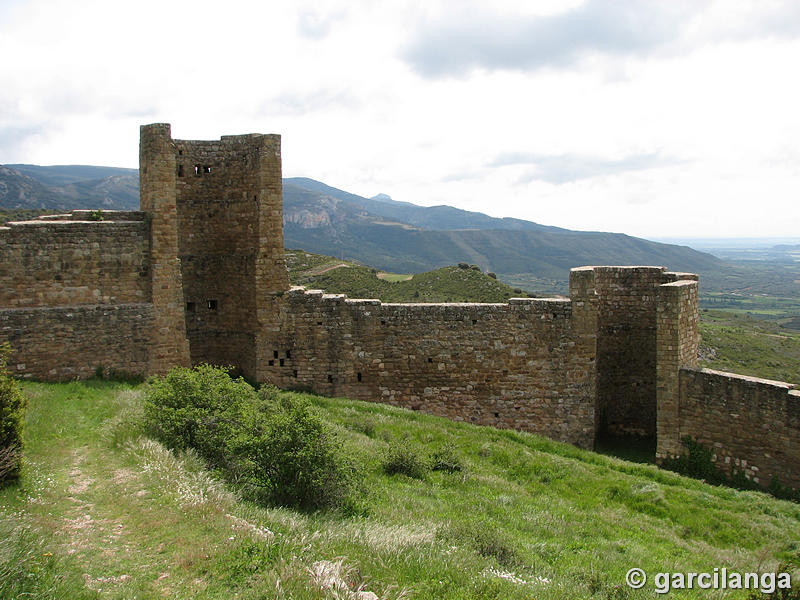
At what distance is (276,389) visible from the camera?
1428 cm

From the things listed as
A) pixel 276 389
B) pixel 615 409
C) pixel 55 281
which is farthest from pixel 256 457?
pixel 615 409

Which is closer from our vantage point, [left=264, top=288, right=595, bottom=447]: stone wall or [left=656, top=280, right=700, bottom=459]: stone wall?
[left=656, top=280, right=700, bottom=459]: stone wall

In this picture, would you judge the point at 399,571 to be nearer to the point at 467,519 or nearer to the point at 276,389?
the point at 467,519

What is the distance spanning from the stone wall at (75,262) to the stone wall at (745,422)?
13003mm

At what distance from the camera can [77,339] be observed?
13.4 metres

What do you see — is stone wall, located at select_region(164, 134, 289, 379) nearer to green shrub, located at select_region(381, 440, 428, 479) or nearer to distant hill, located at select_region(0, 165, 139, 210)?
green shrub, located at select_region(381, 440, 428, 479)

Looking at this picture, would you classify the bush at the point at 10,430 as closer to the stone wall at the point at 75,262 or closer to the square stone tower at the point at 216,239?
the stone wall at the point at 75,262

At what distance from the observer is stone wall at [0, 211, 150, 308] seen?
42.5ft

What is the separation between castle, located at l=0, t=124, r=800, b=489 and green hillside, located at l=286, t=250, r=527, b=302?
19.3 m

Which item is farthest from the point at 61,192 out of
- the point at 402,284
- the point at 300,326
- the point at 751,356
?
the point at 300,326

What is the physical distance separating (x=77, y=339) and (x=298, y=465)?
7804mm

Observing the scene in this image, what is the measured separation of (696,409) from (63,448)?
1276 cm

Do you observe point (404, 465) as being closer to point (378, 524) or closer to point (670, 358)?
point (378, 524)

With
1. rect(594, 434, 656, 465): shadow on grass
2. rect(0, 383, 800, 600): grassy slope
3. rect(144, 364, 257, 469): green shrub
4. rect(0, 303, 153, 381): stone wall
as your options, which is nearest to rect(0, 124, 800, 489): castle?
rect(0, 303, 153, 381): stone wall
